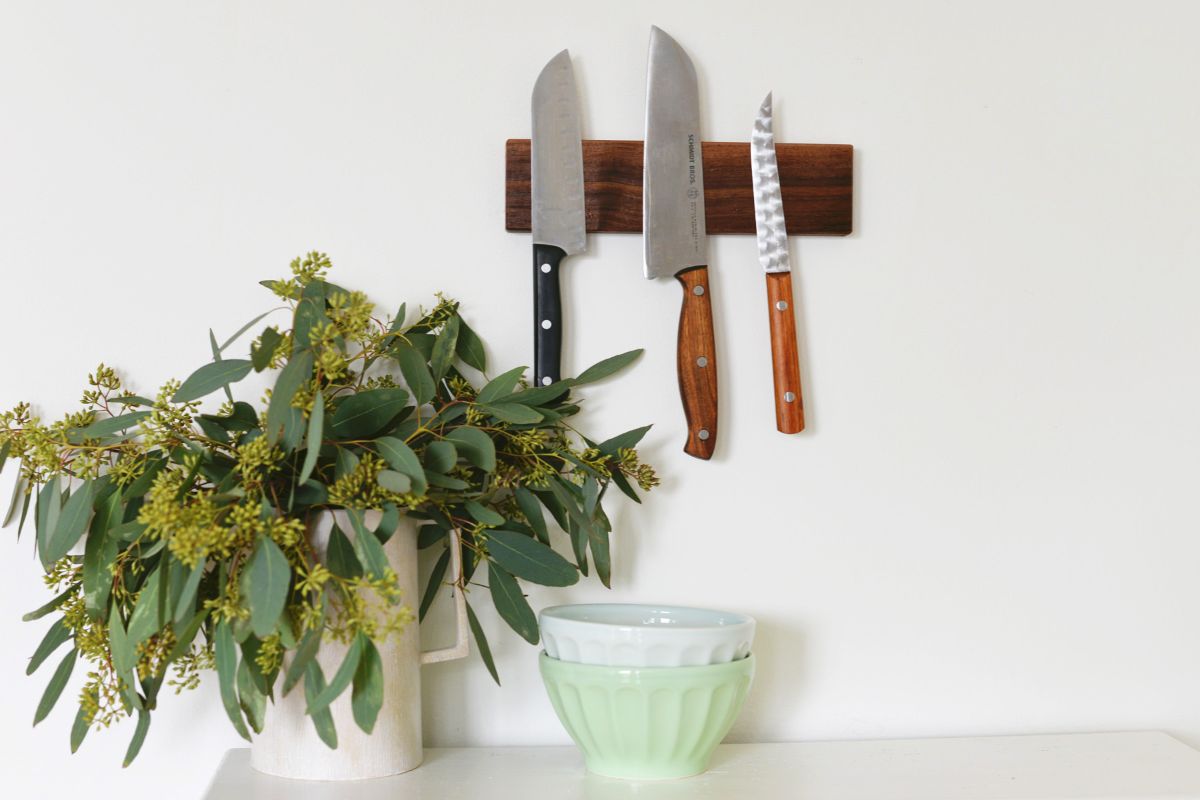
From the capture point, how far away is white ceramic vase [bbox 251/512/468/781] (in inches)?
32.9

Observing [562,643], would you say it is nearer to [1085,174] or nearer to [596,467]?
[596,467]

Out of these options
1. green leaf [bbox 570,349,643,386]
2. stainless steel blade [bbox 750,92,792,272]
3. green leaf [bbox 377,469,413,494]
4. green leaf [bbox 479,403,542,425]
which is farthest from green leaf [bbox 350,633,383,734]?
stainless steel blade [bbox 750,92,792,272]

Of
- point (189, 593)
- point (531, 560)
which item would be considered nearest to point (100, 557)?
point (189, 593)

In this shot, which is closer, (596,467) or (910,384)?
(596,467)

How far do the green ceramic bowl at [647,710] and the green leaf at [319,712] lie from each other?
0.63 ft

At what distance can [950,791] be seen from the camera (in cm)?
85

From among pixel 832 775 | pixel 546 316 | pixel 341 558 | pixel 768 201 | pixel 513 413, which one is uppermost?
pixel 768 201

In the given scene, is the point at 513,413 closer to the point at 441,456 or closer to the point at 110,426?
the point at 441,456

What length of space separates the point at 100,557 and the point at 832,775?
2.12 ft

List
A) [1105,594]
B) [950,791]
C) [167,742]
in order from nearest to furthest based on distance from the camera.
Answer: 1. [950,791]
2. [167,742]
3. [1105,594]

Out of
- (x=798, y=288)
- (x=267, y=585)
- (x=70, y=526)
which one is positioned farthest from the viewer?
(x=798, y=288)

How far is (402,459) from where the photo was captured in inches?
30.8

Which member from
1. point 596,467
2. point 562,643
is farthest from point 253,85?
point 562,643

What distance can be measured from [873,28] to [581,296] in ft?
1.37
